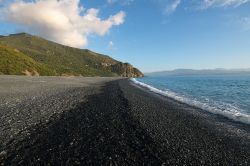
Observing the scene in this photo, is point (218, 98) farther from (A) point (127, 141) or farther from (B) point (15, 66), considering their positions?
(B) point (15, 66)

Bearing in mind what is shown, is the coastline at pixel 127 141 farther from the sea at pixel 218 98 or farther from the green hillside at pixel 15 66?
the green hillside at pixel 15 66

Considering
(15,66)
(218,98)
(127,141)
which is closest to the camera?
(127,141)

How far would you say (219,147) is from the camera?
13102mm

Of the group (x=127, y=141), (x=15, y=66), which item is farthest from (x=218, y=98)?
(x=15, y=66)

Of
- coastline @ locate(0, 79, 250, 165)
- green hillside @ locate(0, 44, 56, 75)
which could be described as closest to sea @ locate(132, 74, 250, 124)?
coastline @ locate(0, 79, 250, 165)

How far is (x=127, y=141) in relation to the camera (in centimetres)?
1315

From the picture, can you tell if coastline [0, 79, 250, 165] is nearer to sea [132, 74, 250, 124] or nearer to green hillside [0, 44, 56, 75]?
sea [132, 74, 250, 124]

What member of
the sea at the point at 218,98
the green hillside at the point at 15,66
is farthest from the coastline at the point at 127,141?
the green hillside at the point at 15,66

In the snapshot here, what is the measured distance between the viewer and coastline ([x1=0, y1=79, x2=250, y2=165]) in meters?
10.8

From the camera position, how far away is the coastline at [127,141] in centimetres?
1077

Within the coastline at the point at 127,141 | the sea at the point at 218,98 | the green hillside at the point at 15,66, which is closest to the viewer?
the coastline at the point at 127,141

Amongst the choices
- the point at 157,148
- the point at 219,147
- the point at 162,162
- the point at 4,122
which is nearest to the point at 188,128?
the point at 219,147

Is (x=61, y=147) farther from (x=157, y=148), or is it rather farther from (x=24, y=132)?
(x=157, y=148)

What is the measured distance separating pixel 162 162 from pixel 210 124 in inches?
375
